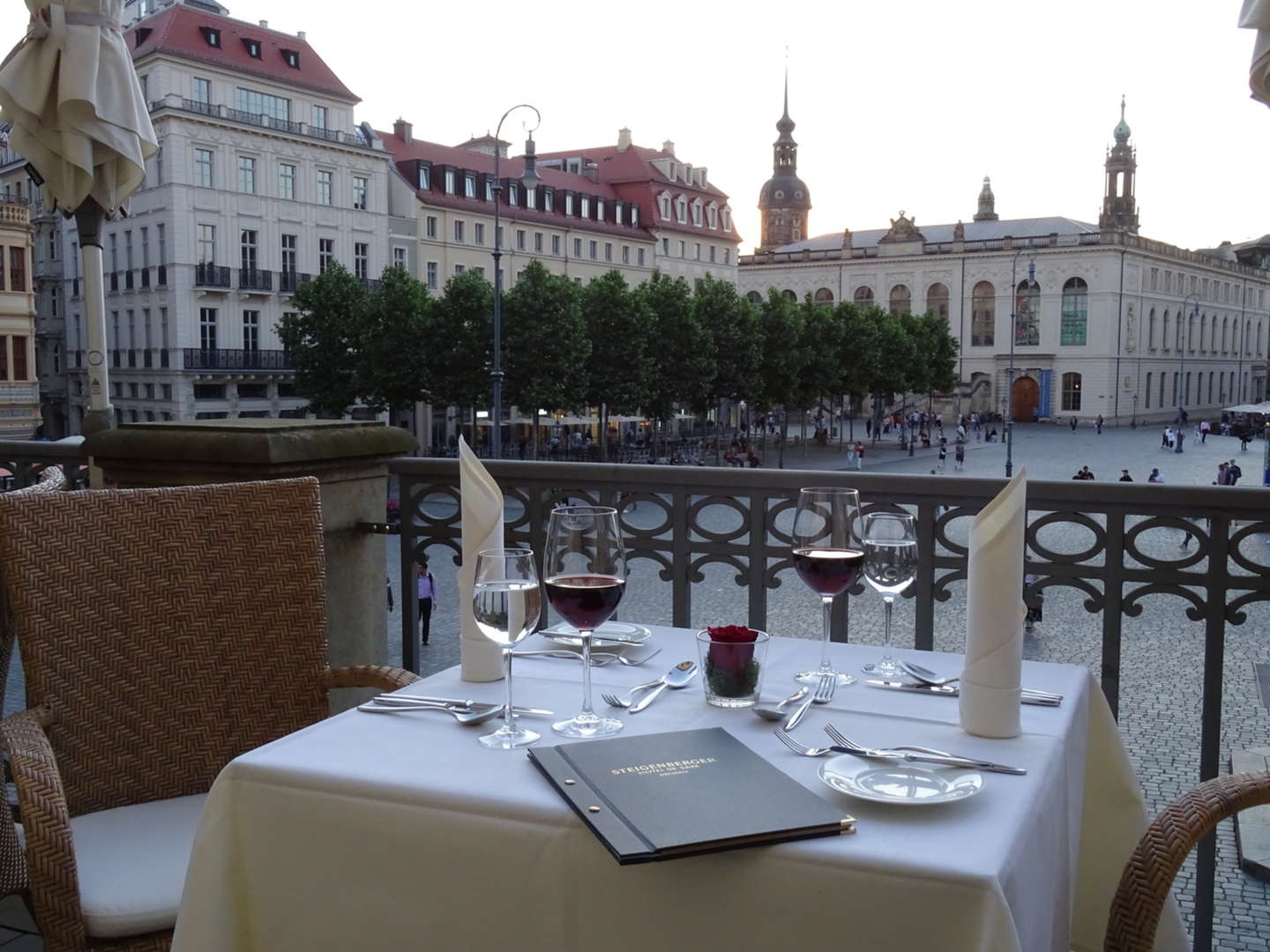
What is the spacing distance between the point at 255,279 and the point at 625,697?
53.1m

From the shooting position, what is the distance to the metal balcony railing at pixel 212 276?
49.8 metres

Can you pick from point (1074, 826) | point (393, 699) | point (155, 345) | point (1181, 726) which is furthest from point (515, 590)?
Result: point (155, 345)

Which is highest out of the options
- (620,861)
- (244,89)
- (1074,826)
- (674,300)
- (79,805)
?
(244,89)

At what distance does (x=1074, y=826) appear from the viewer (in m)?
2.24

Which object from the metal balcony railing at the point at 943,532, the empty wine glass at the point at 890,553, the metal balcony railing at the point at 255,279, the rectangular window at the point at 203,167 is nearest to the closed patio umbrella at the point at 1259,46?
the metal balcony railing at the point at 943,532

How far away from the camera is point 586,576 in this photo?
2148mm

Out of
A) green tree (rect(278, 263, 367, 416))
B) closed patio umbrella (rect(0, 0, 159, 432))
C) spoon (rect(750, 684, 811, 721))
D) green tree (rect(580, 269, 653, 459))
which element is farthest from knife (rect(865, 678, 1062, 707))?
green tree (rect(278, 263, 367, 416))

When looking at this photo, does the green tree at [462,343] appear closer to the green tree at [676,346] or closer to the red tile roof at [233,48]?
the green tree at [676,346]

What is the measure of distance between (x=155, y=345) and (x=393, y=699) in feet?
175

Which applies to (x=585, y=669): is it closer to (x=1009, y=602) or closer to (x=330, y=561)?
(x=1009, y=602)

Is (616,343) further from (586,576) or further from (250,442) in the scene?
(586,576)

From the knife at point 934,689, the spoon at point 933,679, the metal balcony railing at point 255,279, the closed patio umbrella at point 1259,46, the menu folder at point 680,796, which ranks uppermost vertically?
the metal balcony railing at point 255,279

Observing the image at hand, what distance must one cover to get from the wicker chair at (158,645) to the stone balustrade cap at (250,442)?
0.90 m

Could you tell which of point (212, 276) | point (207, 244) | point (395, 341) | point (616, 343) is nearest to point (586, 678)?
point (395, 341)
